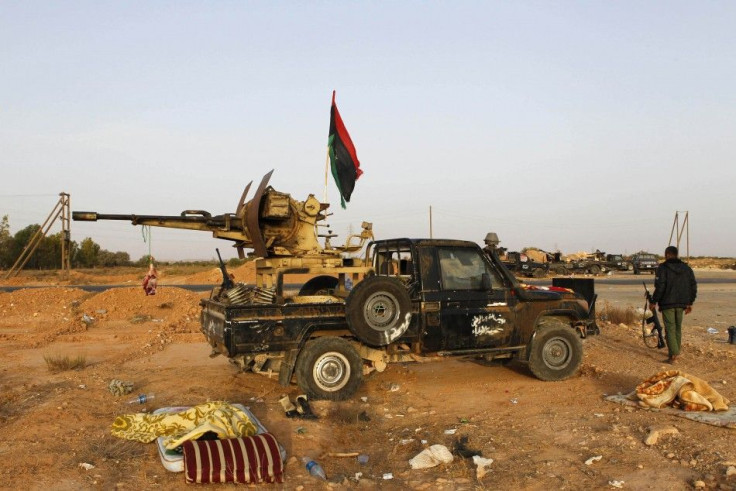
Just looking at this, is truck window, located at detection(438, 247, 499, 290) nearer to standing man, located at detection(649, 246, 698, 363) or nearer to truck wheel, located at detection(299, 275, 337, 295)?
truck wheel, located at detection(299, 275, 337, 295)

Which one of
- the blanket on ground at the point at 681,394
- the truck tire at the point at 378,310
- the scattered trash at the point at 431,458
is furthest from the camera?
the truck tire at the point at 378,310

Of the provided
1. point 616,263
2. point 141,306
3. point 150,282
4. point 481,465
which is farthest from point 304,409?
point 616,263

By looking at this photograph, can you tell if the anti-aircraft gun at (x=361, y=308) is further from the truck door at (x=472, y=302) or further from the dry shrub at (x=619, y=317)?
the dry shrub at (x=619, y=317)

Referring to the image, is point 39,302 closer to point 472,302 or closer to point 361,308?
point 361,308

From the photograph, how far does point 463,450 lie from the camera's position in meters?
5.43

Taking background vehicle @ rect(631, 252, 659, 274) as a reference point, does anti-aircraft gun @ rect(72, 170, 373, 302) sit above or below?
above

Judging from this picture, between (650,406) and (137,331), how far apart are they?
39.4 feet

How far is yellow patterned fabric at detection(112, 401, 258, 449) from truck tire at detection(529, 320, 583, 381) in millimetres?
4225

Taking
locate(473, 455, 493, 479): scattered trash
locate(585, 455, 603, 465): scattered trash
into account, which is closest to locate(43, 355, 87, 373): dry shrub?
locate(473, 455, 493, 479): scattered trash

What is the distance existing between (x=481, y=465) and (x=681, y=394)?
2.66 m

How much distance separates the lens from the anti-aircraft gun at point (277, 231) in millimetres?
→ 8273

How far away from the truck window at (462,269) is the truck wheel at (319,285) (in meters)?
2.18

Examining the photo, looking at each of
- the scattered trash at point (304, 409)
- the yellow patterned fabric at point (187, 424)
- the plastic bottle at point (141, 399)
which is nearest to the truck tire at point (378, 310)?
the scattered trash at point (304, 409)

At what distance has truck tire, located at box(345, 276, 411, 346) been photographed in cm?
715
